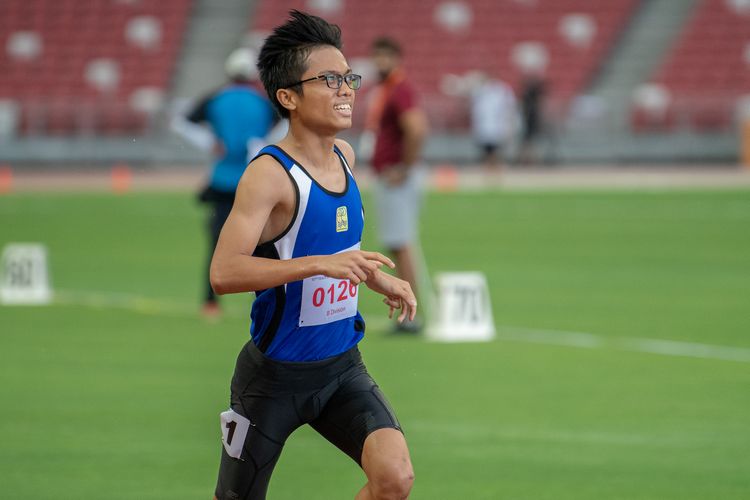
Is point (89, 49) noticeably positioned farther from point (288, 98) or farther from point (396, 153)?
point (288, 98)

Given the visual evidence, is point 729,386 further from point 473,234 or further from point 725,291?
point 473,234

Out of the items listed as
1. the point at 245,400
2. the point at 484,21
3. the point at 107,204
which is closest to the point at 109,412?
the point at 245,400

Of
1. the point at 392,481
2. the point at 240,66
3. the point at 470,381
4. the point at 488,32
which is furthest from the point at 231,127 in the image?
the point at 488,32

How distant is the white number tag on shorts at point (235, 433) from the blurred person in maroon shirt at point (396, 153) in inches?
274

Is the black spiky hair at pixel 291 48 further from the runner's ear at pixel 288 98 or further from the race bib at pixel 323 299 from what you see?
the race bib at pixel 323 299

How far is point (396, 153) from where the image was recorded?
12453 millimetres

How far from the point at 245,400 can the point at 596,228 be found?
16.9 meters

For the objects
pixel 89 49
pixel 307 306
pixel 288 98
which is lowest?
pixel 307 306

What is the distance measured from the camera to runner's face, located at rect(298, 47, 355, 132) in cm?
525

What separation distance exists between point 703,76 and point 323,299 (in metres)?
33.9

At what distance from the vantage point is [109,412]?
9.20m

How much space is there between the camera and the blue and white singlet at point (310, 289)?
5164 mm

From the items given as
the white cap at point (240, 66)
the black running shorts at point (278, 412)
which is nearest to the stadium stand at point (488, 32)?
the white cap at point (240, 66)

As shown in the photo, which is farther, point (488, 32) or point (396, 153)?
point (488, 32)
